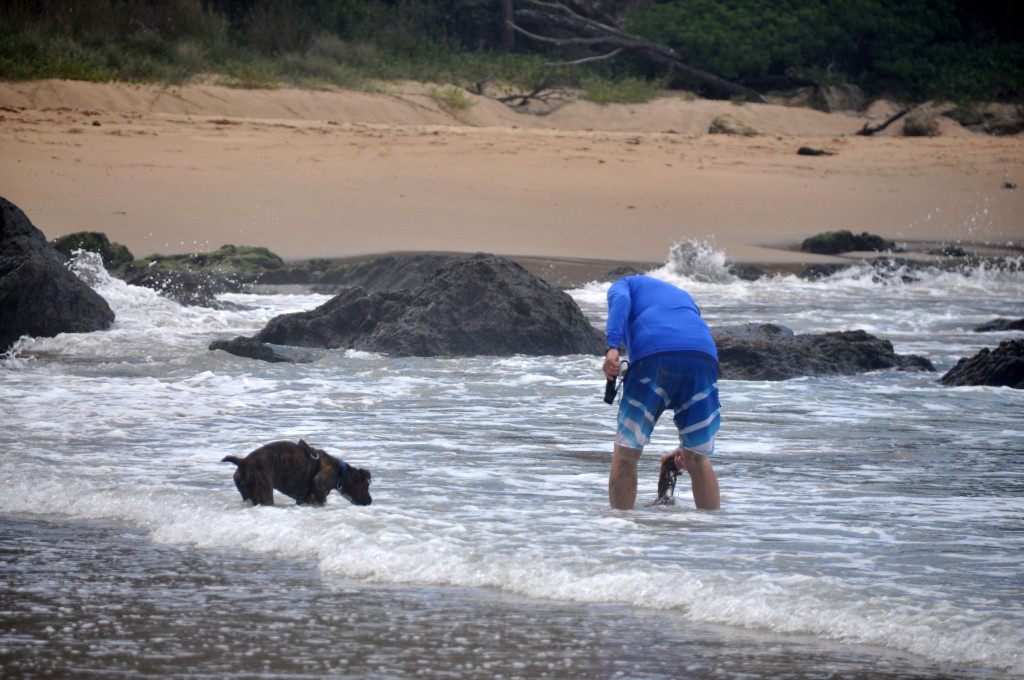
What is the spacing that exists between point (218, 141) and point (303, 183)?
2.41 m

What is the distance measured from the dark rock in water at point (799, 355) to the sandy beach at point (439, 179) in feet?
22.8

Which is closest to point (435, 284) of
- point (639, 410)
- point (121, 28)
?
point (639, 410)

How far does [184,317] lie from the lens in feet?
42.2

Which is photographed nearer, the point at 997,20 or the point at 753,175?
the point at 753,175

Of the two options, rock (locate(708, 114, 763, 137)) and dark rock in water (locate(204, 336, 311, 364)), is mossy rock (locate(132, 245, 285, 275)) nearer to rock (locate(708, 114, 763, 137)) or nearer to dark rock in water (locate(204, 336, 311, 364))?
dark rock in water (locate(204, 336, 311, 364))

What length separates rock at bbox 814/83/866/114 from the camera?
1200 inches

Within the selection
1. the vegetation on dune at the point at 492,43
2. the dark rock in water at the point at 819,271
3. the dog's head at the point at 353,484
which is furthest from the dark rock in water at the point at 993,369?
the vegetation on dune at the point at 492,43

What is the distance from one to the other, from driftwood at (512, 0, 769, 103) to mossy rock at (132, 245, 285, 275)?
14.7 meters

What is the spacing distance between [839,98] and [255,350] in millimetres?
24121

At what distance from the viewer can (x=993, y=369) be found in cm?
948

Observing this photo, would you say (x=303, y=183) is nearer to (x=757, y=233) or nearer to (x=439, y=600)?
(x=757, y=233)

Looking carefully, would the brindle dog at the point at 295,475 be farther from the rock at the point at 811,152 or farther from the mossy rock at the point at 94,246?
the rock at the point at 811,152

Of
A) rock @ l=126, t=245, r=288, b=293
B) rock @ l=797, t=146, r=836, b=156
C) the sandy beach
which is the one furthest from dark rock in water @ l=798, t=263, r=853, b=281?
rock @ l=126, t=245, r=288, b=293

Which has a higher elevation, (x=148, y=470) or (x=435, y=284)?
(x=435, y=284)
